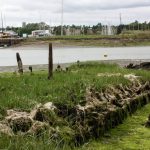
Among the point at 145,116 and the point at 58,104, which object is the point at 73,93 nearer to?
the point at 58,104

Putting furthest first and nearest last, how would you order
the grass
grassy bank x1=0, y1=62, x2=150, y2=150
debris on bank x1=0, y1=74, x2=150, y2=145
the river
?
the river
the grass
debris on bank x1=0, y1=74, x2=150, y2=145
grassy bank x1=0, y1=62, x2=150, y2=150

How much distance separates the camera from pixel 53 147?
828 centimetres

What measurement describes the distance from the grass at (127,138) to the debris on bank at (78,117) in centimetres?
19

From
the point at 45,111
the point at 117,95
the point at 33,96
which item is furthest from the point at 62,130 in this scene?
the point at 117,95

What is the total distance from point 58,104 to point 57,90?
1541 mm

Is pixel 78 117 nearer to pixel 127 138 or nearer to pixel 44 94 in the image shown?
pixel 44 94

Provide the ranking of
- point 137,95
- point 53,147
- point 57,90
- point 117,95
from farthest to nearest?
point 137,95
point 117,95
point 57,90
point 53,147

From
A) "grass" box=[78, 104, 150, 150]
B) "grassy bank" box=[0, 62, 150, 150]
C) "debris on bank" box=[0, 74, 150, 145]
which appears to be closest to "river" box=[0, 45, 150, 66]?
"grassy bank" box=[0, 62, 150, 150]

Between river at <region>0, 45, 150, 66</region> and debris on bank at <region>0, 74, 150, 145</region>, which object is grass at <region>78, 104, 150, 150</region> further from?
river at <region>0, 45, 150, 66</region>

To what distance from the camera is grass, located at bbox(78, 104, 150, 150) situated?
12.3 m

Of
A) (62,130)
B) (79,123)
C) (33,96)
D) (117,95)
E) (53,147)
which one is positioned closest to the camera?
(53,147)

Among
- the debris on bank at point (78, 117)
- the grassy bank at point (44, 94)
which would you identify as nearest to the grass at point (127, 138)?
the grassy bank at point (44, 94)

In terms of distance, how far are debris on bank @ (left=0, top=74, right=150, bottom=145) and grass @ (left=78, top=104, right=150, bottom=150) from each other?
194 millimetres

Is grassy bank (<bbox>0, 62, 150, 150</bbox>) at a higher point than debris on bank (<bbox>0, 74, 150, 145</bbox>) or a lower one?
higher
